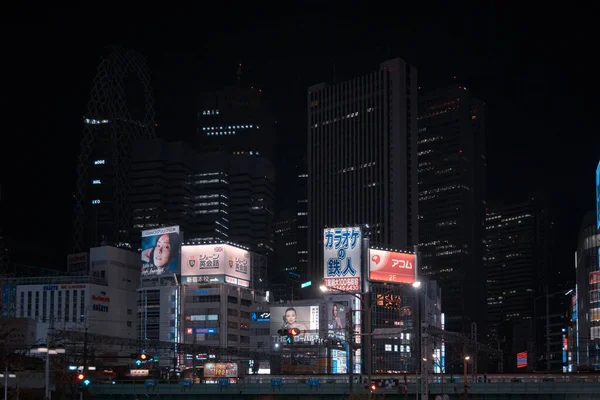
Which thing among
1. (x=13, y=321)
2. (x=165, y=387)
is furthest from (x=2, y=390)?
(x=13, y=321)

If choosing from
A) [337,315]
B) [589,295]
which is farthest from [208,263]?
[589,295]

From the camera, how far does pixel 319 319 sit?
186 metres

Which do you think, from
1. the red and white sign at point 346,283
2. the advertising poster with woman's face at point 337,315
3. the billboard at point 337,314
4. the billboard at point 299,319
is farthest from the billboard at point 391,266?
the billboard at point 299,319

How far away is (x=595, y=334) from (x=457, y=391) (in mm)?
85850

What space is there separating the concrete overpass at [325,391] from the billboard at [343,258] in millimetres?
71706

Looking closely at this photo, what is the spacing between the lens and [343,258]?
17612 cm

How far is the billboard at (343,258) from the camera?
6890 inches

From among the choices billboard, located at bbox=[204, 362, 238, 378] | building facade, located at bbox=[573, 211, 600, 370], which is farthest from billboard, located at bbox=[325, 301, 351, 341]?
building facade, located at bbox=[573, 211, 600, 370]

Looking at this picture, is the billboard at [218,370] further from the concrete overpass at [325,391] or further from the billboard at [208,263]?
the billboard at [208,263]

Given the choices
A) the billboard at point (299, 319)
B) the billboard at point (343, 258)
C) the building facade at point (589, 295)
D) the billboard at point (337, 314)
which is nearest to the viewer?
the building facade at point (589, 295)

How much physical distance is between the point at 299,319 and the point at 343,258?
20.4 metres

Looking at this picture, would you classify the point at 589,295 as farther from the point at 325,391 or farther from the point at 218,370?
the point at 325,391

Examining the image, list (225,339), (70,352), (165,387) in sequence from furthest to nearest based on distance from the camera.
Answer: (225,339) < (70,352) < (165,387)

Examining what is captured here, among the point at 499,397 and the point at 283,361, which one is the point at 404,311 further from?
the point at 499,397
